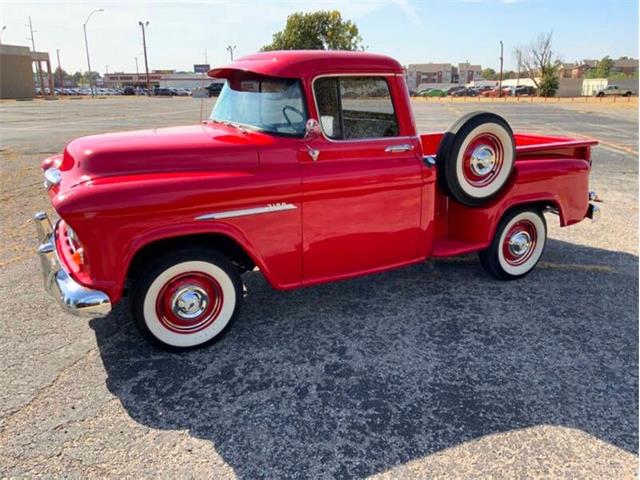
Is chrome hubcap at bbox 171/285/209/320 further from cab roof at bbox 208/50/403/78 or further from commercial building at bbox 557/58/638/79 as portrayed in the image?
commercial building at bbox 557/58/638/79

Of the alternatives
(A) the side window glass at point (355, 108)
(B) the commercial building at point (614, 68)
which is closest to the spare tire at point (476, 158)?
(A) the side window glass at point (355, 108)

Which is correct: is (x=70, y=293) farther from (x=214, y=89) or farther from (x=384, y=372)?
(x=214, y=89)

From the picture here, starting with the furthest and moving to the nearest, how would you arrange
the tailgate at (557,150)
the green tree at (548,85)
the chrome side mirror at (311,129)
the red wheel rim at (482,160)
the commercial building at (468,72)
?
the commercial building at (468,72) → the green tree at (548,85) → the tailgate at (557,150) → the red wheel rim at (482,160) → the chrome side mirror at (311,129)

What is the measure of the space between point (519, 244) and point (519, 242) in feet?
0.08

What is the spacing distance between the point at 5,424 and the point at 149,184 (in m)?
1.59

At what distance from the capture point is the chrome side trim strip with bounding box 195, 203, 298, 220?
321cm

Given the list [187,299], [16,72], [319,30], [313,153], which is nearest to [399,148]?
[313,153]

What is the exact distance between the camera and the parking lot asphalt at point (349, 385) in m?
2.55

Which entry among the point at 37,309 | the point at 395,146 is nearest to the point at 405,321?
the point at 395,146

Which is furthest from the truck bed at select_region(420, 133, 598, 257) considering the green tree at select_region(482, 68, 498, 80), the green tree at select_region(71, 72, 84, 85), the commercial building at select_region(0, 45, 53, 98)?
the green tree at select_region(71, 72, 84, 85)

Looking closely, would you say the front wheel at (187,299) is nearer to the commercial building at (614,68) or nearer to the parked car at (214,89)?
the parked car at (214,89)

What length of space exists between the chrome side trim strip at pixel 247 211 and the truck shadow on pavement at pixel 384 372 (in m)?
1.00

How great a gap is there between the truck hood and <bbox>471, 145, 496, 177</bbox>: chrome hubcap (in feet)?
5.81

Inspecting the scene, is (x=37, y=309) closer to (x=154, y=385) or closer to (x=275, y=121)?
(x=154, y=385)
